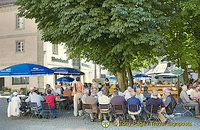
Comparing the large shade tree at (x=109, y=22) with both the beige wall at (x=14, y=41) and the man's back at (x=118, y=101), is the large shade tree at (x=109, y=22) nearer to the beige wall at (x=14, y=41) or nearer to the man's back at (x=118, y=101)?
the man's back at (x=118, y=101)

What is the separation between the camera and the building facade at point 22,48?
1133 inches

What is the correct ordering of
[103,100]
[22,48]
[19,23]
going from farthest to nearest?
[19,23] < [22,48] < [103,100]

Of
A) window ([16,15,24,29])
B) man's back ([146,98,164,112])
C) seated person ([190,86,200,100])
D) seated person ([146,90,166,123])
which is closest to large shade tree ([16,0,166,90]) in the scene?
seated person ([146,90,166,123])

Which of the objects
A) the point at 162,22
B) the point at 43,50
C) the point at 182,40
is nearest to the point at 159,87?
the point at 182,40

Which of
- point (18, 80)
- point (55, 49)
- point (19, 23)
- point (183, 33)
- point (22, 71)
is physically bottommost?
point (18, 80)

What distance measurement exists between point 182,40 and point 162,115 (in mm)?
9550

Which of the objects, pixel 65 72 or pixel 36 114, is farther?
pixel 65 72

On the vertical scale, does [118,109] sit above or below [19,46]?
below

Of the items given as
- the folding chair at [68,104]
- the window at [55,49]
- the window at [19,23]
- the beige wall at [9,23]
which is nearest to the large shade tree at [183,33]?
the folding chair at [68,104]

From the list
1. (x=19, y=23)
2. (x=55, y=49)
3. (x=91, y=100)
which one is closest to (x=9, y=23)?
(x=19, y=23)

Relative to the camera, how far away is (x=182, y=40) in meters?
18.1

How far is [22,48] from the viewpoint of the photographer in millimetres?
30000

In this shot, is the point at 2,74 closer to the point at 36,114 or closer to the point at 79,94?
the point at 36,114

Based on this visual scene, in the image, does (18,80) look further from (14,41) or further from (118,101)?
(118,101)
